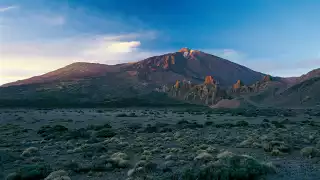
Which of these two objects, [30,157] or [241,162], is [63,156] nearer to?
[30,157]

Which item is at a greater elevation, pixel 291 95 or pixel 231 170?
pixel 291 95

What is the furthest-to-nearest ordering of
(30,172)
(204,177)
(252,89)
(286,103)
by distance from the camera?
(252,89) < (286,103) < (30,172) < (204,177)

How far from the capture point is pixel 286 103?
329 feet

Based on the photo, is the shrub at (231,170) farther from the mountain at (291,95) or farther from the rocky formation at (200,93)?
the rocky formation at (200,93)

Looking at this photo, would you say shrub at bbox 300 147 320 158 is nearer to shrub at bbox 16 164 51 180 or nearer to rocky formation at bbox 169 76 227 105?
shrub at bbox 16 164 51 180

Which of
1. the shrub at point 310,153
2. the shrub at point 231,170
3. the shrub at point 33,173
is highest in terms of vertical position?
the shrub at point 231,170

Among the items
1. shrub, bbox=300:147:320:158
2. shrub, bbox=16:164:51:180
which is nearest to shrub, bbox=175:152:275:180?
shrub, bbox=300:147:320:158

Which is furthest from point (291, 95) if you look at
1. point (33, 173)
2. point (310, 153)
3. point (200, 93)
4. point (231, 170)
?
point (33, 173)

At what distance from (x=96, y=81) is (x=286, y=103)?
416ft

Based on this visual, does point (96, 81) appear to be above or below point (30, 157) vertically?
above

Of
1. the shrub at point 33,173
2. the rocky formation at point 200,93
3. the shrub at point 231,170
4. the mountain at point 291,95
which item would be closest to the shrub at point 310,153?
the shrub at point 231,170

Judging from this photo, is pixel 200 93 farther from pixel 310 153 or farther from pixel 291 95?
pixel 310 153

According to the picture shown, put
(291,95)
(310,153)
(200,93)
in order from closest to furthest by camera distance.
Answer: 1. (310,153)
2. (291,95)
3. (200,93)

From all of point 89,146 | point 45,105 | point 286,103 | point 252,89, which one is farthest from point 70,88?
point 89,146
